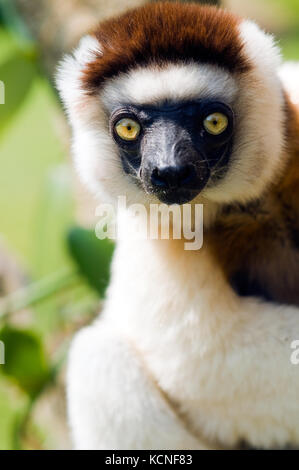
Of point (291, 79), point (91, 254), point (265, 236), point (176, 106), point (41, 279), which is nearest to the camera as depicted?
point (176, 106)

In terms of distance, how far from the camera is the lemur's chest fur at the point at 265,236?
7.26ft

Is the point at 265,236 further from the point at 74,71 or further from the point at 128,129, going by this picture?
the point at 74,71

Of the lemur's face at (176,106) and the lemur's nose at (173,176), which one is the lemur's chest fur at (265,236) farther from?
the lemur's nose at (173,176)

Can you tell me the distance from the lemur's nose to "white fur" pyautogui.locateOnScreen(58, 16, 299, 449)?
242 mm

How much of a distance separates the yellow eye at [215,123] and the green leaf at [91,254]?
3.35 feet

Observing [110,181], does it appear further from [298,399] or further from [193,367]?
[298,399]

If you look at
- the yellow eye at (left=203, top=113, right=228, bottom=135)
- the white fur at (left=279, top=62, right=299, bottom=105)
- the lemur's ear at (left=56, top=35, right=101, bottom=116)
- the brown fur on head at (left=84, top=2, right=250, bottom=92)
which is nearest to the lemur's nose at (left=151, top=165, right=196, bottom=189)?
the yellow eye at (left=203, top=113, right=228, bottom=135)

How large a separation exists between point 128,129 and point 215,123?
266mm

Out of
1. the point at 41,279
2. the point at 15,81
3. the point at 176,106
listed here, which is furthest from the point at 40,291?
the point at 176,106

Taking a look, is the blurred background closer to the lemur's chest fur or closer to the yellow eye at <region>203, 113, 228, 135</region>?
the lemur's chest fur

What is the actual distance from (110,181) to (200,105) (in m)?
0.41

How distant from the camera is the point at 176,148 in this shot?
1869 mm

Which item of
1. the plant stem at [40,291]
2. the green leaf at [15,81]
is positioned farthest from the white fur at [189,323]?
the green leaf at [15,81]

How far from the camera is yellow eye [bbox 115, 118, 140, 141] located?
6.64 feet
